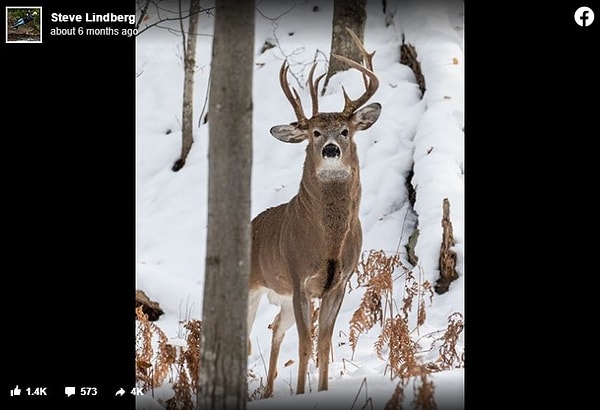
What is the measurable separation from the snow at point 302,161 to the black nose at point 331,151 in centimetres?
89

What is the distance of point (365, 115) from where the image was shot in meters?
5.87

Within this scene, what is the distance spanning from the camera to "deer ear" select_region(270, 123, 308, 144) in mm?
5859

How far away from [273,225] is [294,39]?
18.7ft

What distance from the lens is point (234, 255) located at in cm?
367

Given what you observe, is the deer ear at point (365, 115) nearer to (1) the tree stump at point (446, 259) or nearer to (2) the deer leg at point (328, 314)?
(2) the deer leg at point (328, 314)

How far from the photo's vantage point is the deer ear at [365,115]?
230 inches

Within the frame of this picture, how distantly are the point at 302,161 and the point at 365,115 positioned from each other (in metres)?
4.03

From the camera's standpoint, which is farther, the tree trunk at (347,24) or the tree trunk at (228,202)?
the tree trunk at (347,24)
